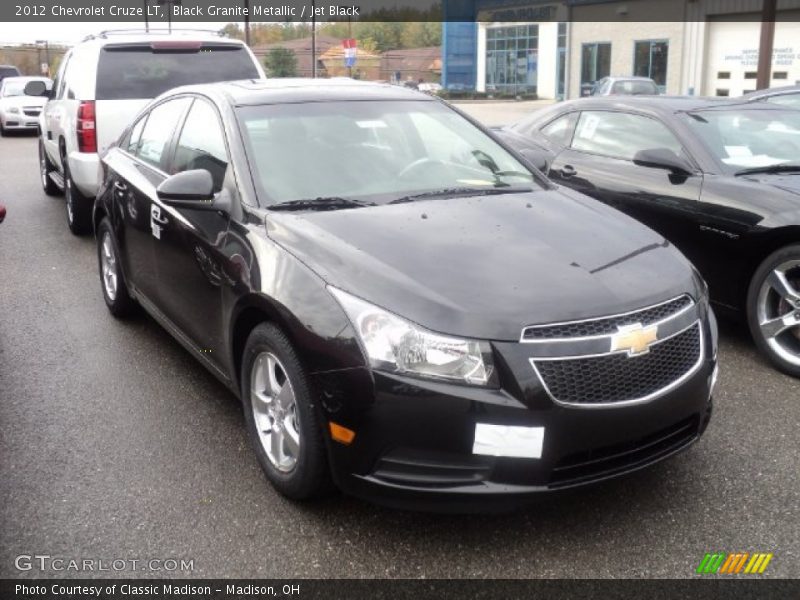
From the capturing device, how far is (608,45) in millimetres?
38844

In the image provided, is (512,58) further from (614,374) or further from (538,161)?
(614,374)

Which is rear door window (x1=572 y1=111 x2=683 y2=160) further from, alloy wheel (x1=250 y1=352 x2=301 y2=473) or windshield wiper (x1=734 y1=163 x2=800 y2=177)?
alloy wheel (x1=250 y1=352 x2=301 y2=473)

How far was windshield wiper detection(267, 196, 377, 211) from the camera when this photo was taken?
3.75 meters

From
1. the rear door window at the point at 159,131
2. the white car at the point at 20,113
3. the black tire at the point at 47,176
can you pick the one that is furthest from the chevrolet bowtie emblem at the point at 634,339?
the white car at the point at 20,113

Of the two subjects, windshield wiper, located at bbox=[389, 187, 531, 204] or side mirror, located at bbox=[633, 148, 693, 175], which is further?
side mirror, located at bbox=[633, 148, 693, 175]

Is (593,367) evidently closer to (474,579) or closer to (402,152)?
(474,579)

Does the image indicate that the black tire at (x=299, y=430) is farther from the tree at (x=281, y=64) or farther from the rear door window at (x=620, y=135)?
the tree at (x=281, y=64)

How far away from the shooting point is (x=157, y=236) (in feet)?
15.3

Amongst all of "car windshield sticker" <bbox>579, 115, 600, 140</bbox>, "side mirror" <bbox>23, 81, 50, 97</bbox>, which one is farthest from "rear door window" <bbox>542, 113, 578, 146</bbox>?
"side mirror" <bbox>23, 81, 50, 97</bbox>

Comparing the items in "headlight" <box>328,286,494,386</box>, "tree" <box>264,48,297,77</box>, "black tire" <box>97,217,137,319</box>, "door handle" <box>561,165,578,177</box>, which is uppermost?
"tree" <box>264,48,297,77</box>

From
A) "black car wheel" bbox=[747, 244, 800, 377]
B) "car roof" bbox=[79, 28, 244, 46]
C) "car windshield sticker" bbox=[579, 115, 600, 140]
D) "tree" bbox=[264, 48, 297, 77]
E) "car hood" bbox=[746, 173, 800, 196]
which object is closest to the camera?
"black car wheel" bbox=[747, 244, 800, 377]

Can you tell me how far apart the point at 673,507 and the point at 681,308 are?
2.66 feet

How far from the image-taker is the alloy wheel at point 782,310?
482 cm

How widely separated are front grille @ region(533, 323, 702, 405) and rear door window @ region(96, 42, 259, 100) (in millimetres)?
6484
